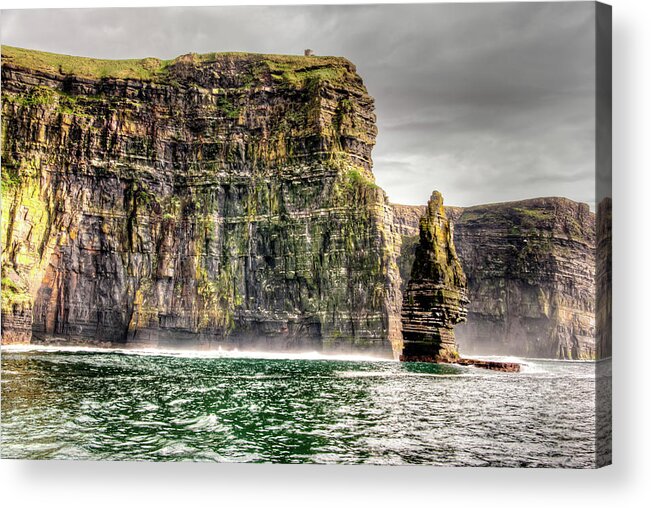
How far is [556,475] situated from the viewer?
57.3 feet

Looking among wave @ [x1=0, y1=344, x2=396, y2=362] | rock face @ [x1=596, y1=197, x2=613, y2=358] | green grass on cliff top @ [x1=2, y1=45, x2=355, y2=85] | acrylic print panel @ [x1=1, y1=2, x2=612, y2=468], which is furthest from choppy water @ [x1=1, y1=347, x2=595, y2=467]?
green grass on cliff top @ [x1=2, y1=45, x2=355, y2=85]

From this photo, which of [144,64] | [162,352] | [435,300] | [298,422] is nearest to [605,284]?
[298,422]

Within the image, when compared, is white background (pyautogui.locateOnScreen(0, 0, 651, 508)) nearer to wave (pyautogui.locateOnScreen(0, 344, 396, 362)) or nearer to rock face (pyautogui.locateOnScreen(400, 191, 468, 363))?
wave (pyautogui.locateOnScreen(0, 344, 396, 362))

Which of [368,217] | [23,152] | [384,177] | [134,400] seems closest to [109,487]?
[134,400]

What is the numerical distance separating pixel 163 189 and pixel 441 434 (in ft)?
152

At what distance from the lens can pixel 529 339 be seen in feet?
196

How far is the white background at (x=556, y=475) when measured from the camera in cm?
1708

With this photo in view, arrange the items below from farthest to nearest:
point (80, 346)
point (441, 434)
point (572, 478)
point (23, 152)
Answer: point (23, 152) → point (80, 346) → point (441, 434) → point (572, 478)

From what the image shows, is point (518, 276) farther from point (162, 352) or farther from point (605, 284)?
point (605, 284)

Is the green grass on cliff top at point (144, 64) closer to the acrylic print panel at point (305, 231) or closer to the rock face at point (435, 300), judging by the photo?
the acrylic print panel at point (305, 231)

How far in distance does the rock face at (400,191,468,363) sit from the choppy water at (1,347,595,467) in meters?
16.4

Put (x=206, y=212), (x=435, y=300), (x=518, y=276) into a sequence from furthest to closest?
(x=206, y=212) → (x=518, y=276) → (x=435, y=300)

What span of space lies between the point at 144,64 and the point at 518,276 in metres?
30.3

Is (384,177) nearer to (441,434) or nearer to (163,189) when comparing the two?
(441,434)
